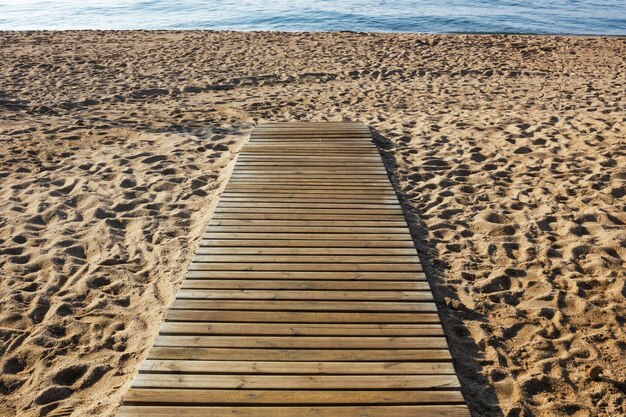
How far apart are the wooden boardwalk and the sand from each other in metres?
0.30

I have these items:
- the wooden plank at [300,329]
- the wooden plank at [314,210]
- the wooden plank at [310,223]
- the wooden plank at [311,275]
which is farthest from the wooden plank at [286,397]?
the wooden plank at [314,210]

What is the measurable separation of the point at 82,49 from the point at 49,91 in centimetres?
440

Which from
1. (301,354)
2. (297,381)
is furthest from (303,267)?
(297,381)

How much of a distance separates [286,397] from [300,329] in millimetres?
618

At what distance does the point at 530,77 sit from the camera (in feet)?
37.4

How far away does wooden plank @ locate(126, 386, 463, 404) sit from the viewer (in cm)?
288

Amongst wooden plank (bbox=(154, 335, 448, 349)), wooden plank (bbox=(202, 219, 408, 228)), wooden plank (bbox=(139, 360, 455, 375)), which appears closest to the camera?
wooden plank (bbox=(139, 360, 455, 375))

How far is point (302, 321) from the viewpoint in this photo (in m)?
3.55

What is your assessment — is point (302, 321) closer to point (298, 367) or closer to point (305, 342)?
point (305, 342)

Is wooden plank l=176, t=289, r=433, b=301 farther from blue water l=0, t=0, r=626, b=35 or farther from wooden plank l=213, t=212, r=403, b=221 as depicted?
blue water l=0, t=0, r=626, b=35

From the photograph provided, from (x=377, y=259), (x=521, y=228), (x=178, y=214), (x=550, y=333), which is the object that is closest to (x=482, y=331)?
(x=550, y=333)

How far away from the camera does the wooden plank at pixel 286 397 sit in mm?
2883

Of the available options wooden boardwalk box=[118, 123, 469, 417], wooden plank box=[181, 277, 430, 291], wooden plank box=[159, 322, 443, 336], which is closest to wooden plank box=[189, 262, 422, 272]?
wooden boardwalk box=[118, 123, 469, 417]

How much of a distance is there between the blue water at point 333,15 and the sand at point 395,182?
11.3 meters
